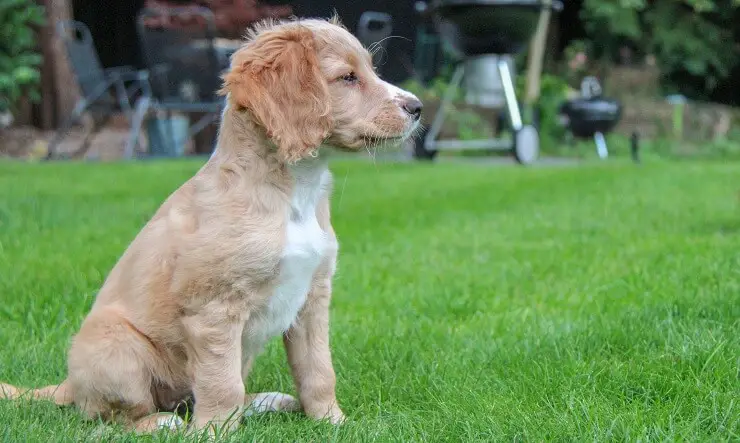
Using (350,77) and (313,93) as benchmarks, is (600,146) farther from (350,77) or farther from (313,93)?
(313,93)

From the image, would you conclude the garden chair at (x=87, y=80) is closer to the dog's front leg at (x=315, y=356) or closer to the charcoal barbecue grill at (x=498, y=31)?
the charcoal barbecue grill at (x=498, y=31)

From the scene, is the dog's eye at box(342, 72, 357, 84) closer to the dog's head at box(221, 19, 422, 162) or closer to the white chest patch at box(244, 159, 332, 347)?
the dog's head at box(221, 19, 422, 162)

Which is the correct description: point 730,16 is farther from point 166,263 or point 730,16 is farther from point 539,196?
point 166,263

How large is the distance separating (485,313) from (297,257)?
1349mm

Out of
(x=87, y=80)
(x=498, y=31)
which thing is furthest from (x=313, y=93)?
(x=87, y=80)

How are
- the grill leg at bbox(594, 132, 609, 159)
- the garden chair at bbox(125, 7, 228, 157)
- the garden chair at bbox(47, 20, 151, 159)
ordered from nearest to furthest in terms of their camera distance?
the garden chair at bbox(125, 7, 228, 157) < the garden chair at bbox(47, 20, 151, 159) < the grill leg at bbox(594, 132, 609, 159)

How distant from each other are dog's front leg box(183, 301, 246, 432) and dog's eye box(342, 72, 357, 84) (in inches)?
26.3

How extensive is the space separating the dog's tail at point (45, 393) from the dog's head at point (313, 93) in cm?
83

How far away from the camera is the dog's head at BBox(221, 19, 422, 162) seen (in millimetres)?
2174

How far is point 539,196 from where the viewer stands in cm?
683

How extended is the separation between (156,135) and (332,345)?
874cm

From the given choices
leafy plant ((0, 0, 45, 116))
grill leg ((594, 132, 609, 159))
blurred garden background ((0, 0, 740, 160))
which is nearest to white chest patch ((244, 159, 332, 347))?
leafy plant ((0, 0, 45, 116))

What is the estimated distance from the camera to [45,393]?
2.34 m

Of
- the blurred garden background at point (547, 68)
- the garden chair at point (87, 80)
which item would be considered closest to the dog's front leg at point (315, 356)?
the blurred garden background at point (547, 68)
